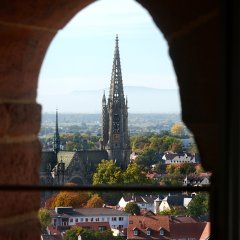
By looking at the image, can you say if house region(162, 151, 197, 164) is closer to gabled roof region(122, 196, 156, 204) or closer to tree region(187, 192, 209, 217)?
gabled roof region(122, 196, 156, 204)

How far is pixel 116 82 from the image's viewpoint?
27281 mm

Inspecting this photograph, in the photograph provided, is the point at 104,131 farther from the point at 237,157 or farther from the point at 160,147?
the point at 237,157

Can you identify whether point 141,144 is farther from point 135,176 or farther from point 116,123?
point 116,123

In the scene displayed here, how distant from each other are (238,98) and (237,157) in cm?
6

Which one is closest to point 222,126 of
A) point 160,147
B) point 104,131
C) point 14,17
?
point 14,17

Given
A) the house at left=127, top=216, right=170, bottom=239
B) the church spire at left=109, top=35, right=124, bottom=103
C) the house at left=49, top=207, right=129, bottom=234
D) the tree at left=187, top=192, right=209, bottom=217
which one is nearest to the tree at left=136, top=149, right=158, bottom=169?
the church spire at left=109, top=35, right=124, bottom=103

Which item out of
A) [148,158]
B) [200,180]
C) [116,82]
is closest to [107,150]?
[116,82]

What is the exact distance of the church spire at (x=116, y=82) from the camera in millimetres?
22903

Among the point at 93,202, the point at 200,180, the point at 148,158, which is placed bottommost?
the point at 148,158

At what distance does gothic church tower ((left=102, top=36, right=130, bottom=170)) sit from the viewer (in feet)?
99.3

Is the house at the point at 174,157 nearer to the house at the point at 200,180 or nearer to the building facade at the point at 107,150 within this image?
the building facade at the point at 107,150

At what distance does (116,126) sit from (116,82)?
19.5 feet

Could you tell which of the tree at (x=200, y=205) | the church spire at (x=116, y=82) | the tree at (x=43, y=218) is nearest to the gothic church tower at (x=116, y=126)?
the church spire at (x=116, y=82)

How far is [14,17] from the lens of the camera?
1106 millimetres
